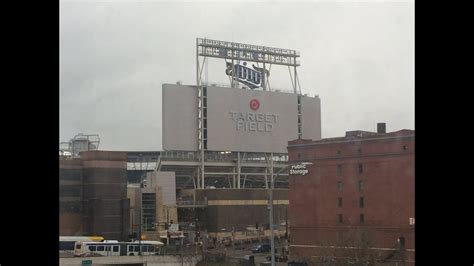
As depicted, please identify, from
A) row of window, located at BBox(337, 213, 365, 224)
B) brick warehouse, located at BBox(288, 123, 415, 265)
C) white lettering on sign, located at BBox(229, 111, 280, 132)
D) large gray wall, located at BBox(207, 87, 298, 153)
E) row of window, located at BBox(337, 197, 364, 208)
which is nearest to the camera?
brick warehouse, located at BBox(288, 123, 415, 265)

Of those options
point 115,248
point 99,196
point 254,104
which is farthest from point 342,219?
point 254,104

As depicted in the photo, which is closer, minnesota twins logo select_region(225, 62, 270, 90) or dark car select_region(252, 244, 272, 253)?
dark car select_region(252, 244, 272, 253)

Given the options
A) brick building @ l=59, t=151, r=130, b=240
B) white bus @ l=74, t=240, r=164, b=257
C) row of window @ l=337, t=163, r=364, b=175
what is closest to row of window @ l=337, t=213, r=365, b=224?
row of window @ l=337, t=163, r=364, b=175

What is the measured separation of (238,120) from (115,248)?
11.7ft

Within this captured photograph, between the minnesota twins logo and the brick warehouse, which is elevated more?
the minnesota twins logo

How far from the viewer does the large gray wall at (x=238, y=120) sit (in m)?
9.01

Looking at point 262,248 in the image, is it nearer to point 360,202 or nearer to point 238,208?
point 238,208

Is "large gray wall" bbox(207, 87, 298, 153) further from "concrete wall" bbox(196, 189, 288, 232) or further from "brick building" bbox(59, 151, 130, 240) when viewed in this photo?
"brick building" bbox(59, 151, 130, 240)

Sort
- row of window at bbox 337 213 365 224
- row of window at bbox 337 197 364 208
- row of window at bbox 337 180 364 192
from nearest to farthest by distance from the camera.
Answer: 1. row of window at bbox 337 180 364 192
2. row of window at bbox 337 213 365 224
3. row of window at bbox 337 197 364 208

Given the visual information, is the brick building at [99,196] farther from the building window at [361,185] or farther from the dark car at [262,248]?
the building window at [361,185]

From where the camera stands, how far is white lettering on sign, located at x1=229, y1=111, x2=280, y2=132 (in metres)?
9.45

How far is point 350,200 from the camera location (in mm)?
6871
